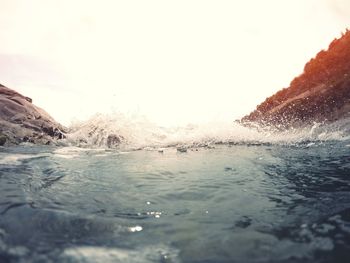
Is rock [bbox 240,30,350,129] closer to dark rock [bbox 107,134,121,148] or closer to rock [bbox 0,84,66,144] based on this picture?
dark rock [bbox 107,134,121,148]

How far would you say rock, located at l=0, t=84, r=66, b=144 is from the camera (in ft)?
34.1

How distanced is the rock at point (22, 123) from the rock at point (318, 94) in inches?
522

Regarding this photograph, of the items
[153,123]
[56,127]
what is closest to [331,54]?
[153,123]

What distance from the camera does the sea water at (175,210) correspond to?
2.71 m

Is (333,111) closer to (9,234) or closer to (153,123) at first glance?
(153,123)

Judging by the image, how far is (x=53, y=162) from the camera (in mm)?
6809

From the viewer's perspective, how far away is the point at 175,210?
377 centimetres

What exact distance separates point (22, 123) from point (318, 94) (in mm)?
26417

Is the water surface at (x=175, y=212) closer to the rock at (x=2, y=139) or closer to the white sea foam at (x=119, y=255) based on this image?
the white sea foam at (x=119, y=255)

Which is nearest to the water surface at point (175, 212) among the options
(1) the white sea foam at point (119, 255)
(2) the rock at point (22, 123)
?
(1) the white sea foam at point (119, 255)

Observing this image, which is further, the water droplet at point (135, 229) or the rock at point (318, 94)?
the rock at point (318, 94)

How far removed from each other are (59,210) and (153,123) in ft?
29.4

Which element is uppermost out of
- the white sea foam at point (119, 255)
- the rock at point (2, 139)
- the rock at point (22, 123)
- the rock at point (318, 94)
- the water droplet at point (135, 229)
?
the rock at point (318, 94)

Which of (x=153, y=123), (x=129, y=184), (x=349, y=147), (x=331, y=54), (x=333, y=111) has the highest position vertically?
(x=331, y=54)
